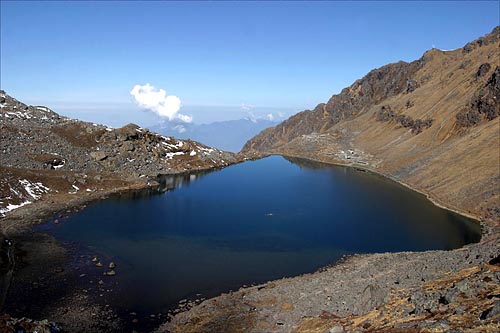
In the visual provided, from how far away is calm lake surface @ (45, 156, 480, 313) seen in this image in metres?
52.8

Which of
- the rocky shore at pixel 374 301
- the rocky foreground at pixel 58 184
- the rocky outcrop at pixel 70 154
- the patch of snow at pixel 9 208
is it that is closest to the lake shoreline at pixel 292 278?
the rocky shore at pixel 374 301

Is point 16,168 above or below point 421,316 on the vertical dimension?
above

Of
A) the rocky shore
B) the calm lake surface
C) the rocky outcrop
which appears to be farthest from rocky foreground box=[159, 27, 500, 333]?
the rocky outcrop

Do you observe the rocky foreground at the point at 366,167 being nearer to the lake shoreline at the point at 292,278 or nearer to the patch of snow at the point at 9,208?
the lake shoreline at the point at 292,278

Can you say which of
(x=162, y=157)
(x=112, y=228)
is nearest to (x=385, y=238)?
(x=112, y=228)

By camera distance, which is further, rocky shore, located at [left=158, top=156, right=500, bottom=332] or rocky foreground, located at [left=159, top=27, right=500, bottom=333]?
rocky foreground, located at [left=159, top=27, right=500, bottom=333]

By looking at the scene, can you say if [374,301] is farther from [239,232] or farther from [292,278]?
[239,232]

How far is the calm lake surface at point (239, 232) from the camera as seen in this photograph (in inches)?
2078

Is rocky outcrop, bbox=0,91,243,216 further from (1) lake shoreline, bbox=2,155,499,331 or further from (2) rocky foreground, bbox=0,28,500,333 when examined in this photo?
(1) lake shoreline, bbox=2,155,499,331

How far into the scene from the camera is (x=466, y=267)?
42406 mm

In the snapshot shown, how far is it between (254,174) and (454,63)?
125708 mm

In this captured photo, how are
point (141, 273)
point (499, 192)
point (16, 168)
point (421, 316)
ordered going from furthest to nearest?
point (16, 168) < point (499, 192) < point (141, 273) < point (421, 316)

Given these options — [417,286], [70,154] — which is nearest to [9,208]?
[70,154]

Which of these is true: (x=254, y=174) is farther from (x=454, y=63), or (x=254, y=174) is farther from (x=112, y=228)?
(x=454, y=63)
